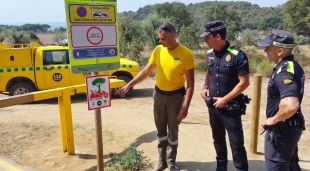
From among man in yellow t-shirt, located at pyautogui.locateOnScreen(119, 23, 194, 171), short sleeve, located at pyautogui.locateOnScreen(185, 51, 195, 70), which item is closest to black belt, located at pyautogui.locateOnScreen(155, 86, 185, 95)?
man in yellow t-shirt, located at pyautogui.locateOnScreen(119, 23, 194, 171)

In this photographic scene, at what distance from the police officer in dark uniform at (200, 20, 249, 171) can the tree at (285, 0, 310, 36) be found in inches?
2296

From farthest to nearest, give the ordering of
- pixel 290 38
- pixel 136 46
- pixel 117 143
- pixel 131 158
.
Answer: pixel 136 46
pixel 117 143
pixel 131 158
pixel 290 38

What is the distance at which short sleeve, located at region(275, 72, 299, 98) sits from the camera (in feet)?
9.85

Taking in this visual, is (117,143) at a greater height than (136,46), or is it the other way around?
(136,46)

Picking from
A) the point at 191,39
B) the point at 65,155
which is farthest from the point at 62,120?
the point at 191,39

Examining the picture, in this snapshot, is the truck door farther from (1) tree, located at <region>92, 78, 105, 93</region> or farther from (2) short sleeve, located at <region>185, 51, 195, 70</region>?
(2) short sleeve, located at <region>185, 51, 195, 70</region>

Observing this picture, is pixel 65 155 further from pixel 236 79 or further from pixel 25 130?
pixel 236 79

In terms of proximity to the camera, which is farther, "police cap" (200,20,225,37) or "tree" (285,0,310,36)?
"tree" (285,0,310,36)

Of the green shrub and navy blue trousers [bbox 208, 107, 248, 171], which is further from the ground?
navy blue trousers [bbox 208, 107, 248, 171]

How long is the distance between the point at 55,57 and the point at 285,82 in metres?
8.19

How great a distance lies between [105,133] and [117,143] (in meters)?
0.59

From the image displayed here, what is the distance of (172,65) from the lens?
434 centimetres

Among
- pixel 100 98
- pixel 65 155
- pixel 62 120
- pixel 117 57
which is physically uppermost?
pixel 117 57

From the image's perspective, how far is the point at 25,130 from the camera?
704 centimetres
